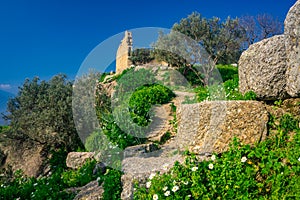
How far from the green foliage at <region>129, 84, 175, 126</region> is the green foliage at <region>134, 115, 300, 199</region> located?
17.8 feet

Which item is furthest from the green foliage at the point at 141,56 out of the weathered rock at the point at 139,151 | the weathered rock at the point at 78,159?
the weathered rock at the point at 139,151

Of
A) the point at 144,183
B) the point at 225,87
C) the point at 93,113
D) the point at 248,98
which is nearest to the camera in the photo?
the point at 144,183

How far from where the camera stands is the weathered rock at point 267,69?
5391mm

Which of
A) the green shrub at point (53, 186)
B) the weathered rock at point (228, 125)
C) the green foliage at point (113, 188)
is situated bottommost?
the green shrub at point (53, 186)

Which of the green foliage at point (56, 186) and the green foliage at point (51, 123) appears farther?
the green foliage at point (51, 123)

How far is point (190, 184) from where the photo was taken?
4.11 meters

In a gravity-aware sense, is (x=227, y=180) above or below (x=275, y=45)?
below

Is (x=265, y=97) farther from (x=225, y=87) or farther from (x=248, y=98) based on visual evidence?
(x=225, y=87)

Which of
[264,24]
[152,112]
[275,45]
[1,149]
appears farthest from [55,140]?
[264,24]

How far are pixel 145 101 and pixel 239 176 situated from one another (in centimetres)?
724

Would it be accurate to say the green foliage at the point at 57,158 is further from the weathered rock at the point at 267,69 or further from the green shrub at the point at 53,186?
the weathered rock at the point at 267,69

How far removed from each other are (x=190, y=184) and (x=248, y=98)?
261cm

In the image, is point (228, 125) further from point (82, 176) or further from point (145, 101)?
point (145, 101)

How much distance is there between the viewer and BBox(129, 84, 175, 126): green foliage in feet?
32.4
